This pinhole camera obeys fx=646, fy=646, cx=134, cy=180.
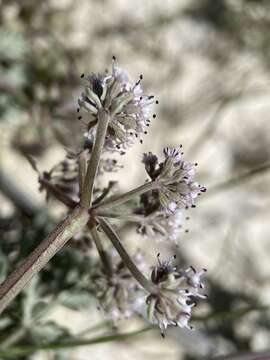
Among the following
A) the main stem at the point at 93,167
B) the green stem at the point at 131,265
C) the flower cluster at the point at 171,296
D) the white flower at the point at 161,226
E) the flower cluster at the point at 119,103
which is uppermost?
the flower cluster at the point at 119,103

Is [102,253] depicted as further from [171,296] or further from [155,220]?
[171,296]

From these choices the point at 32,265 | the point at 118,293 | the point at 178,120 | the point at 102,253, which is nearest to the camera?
the point at 32,265

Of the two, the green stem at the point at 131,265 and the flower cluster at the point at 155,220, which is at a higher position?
the flower cluster at the point at 155,220

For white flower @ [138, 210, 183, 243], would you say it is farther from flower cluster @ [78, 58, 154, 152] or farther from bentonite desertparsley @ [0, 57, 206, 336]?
flower cluster @ [78, 58, 154, 152]

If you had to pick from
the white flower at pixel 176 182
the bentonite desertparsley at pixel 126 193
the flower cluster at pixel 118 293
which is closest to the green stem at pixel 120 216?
the bentonite desertparsley at pixel 126 193

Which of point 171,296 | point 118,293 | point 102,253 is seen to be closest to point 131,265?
point 171,296

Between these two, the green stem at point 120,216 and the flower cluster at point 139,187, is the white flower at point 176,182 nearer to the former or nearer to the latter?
the flower cluster at point 139,187
